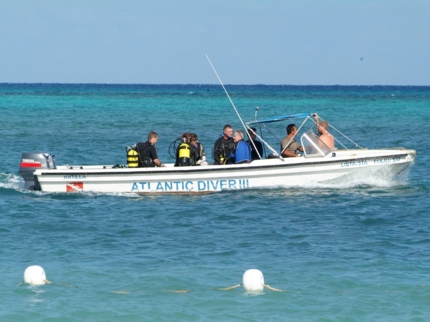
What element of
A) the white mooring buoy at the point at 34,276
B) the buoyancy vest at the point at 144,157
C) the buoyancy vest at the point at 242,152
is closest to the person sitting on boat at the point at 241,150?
the buoyancy vest at the point at 242,152

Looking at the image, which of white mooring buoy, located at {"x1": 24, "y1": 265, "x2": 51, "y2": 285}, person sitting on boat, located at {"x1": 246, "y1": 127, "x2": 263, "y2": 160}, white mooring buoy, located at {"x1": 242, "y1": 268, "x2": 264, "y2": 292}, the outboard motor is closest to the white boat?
the outboard motor

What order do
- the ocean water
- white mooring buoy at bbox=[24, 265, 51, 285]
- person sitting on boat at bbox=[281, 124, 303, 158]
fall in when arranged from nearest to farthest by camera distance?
the ocean water < white mooring buoy at bbox=[24, 265, 51, 285] < person sitting on boat at bbox=[281, 124, 303, 158]

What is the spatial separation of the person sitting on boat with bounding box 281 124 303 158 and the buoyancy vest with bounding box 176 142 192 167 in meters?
1.92

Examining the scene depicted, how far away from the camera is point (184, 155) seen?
15.4m

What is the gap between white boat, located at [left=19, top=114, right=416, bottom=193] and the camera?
15266 mm

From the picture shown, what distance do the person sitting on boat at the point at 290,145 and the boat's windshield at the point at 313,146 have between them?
260mm

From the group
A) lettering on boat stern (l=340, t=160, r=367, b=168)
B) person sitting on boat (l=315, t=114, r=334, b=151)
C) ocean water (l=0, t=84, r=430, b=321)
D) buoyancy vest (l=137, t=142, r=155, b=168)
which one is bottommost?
ocean water (l=0, t=84, r=430, b=321)

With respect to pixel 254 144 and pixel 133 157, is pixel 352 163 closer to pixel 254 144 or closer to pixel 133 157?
pixel 254 144

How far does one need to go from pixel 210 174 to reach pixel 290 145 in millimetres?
1900

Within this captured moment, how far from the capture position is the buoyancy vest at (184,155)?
15.4 m

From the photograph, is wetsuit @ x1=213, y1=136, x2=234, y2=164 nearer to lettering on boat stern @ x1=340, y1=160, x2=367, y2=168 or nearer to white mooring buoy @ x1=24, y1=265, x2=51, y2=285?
lettering on boat stern @ x1=340, y1=160, x2=367, y2=168

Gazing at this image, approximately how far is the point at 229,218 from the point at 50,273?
424cm

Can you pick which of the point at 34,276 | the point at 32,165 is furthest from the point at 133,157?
the point at 34,276

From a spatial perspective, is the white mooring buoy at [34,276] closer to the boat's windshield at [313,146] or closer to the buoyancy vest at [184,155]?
the buoyancy vest at [184,155]
